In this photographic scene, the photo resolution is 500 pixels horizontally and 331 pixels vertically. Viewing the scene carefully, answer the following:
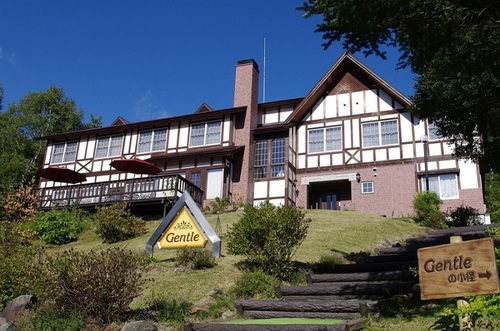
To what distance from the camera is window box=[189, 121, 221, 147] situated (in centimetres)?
3092

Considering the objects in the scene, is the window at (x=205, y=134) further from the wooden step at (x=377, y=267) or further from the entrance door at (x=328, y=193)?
the wooden step at (x=377, y=267)

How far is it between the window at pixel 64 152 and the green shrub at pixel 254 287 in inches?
1028

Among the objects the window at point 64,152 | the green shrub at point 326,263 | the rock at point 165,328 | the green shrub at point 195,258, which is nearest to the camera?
the rock at point 165,328

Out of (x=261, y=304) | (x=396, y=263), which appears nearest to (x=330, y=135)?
(x=396, y=263)

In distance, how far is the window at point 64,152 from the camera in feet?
115

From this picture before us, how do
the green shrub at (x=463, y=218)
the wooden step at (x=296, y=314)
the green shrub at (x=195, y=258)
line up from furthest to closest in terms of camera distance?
1. the green shrub at (x=463, y=218)
2. the green shrub at (x=195, y=258)
3. the wooden step at (x=296, y=314)

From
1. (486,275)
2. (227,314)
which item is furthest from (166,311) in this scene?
(486,275)

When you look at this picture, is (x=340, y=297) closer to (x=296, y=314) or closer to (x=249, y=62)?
(x=296, y=314)

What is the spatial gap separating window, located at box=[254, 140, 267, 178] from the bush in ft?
53.5

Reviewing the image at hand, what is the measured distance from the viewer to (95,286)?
933cm

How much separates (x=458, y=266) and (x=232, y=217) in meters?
18.7

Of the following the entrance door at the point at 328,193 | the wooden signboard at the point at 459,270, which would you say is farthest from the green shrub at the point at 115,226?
the wooden signboard at the point at 459,270

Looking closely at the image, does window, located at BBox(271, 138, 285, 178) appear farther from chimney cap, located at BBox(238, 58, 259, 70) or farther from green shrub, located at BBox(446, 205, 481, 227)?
green shrub, located at BBox(446, 205, 481, 227)

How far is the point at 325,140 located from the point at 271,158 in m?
3.38
